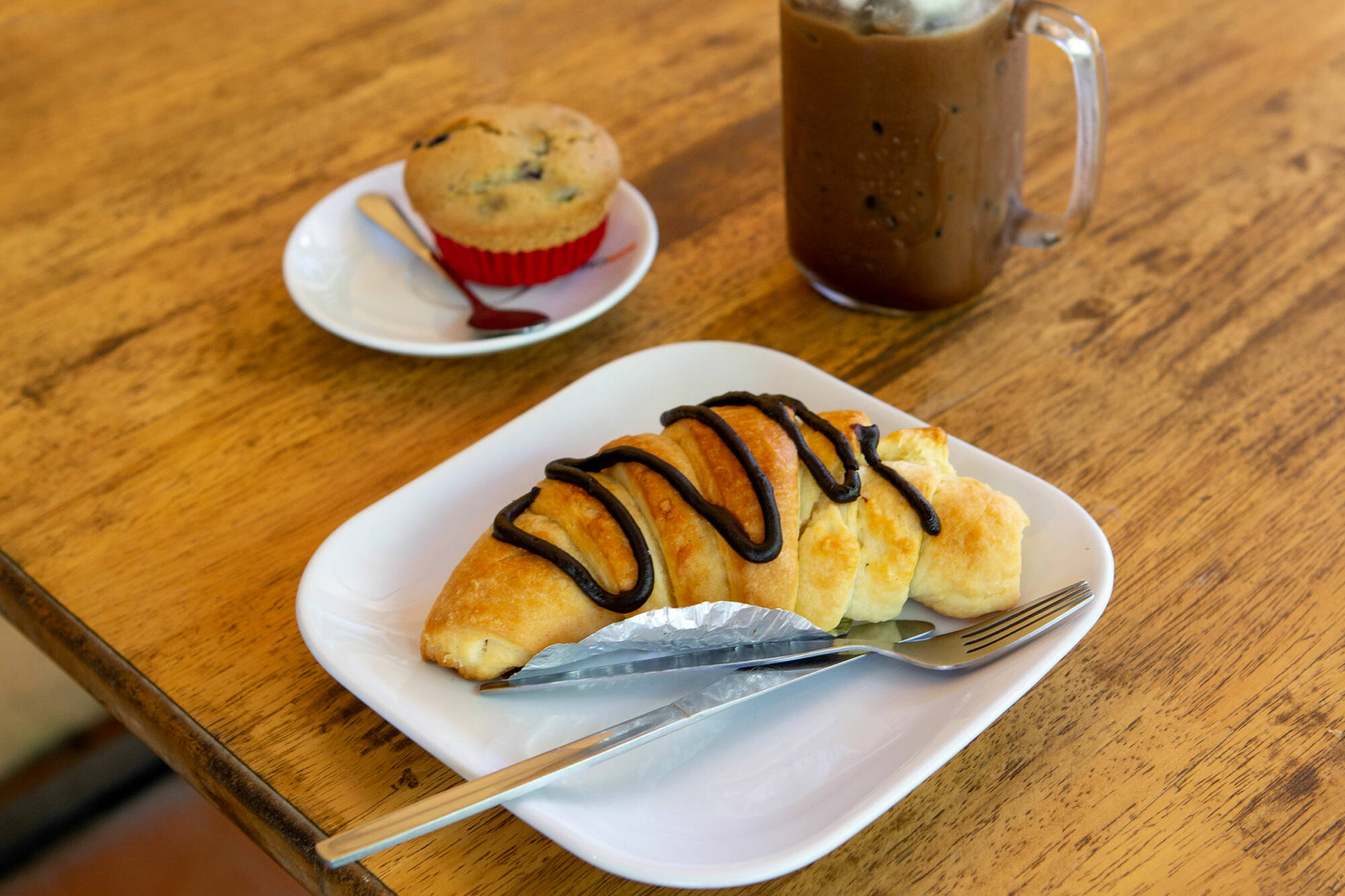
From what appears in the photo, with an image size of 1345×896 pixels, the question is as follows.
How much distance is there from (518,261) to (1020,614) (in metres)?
0.67

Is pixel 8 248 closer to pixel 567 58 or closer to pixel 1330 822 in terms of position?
pixel 567 58

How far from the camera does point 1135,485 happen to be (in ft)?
3.02

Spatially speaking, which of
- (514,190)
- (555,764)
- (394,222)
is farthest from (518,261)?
(555,764)

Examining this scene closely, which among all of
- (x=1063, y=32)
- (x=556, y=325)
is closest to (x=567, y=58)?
(x=556, y=325)

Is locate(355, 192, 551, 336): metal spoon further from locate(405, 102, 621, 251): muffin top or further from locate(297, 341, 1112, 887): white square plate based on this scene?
locate(297, 341, 1112, 887): white square plate

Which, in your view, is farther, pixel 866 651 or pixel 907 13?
pixel 907 13

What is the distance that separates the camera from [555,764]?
2.09ft

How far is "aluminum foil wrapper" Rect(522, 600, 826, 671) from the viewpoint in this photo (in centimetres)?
70

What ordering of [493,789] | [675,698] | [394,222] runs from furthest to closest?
1. [394,222]
2. [675,698]
3. [493,789]

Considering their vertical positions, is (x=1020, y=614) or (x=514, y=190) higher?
(x=514, y=190)

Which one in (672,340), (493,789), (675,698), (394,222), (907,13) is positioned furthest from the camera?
(394,222)

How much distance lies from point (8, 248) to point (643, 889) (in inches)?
44.5

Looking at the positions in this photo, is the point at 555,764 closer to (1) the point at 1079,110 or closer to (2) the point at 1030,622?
(2) the point at 1030,622

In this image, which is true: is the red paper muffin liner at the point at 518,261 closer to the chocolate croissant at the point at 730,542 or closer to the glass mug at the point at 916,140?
the glass mug at the point at 916,140
